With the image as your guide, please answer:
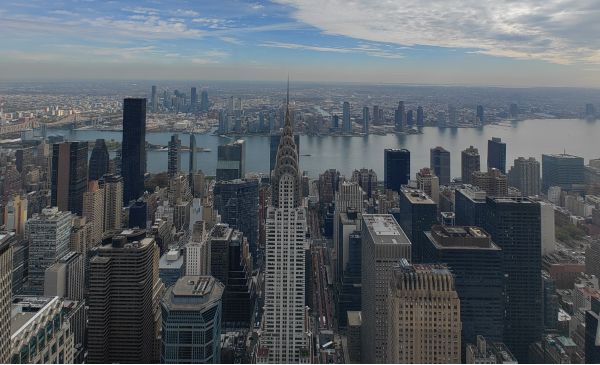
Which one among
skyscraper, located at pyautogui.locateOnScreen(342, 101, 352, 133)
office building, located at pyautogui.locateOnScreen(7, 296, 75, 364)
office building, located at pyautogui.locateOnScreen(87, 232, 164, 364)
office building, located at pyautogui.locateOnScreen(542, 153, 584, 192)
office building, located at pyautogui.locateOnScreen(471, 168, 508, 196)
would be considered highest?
skyscraper, located at pyautogui.locateOnScreen(342, 101, 352, 133)

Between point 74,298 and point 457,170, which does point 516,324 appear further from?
point 74,298

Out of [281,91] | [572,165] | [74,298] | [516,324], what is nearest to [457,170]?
[572,165]

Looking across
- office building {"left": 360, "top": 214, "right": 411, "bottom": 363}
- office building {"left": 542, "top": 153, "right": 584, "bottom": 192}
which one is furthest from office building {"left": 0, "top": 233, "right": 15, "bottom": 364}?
office building {"left": 542, "top": 153, "right": 584, "bottom": 192}

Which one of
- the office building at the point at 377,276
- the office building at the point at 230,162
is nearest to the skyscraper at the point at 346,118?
the office building at the point at 377,276

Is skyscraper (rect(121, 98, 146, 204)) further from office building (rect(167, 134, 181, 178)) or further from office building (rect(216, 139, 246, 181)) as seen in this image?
office building (rect(216, 139, 246, 181))

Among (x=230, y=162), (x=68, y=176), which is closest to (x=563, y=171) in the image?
(x=230, y=162)
